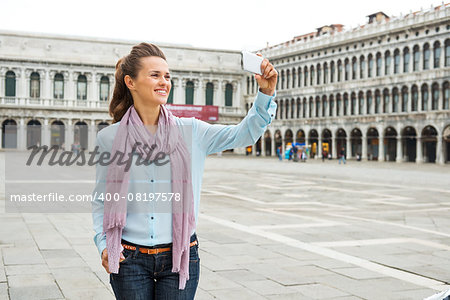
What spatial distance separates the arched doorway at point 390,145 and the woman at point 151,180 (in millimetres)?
53364

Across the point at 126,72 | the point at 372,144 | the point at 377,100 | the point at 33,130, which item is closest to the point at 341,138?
the point at 372,144

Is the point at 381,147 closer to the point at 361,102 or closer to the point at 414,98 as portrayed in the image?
the point at 414,98

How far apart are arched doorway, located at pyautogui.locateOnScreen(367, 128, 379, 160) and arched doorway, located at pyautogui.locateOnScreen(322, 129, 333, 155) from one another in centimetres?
510

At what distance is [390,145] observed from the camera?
54.3 meters

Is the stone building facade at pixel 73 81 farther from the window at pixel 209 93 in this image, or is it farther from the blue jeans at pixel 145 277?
the blue jeans at pixel 145 277

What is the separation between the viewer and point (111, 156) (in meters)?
2.61

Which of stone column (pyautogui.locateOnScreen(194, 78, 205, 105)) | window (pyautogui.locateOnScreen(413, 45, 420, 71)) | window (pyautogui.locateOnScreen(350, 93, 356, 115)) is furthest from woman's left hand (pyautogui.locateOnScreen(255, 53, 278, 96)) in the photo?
stone column (pyautogui.locateOnScreen(194, 78, 205, 105))

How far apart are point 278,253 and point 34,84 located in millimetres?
66584

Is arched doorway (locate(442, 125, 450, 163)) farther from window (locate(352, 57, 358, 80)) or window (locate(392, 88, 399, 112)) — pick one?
window (locate(352, 57, 358, 80))

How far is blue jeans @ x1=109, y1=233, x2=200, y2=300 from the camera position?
2451mm

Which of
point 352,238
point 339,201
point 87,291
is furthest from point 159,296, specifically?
point 339,201

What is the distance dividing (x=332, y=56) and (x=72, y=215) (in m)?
52.5

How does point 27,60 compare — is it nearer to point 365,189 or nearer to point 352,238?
point 365,189

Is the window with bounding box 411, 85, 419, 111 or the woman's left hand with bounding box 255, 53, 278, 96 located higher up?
the window with bounding box 411, 85, 419, 111
